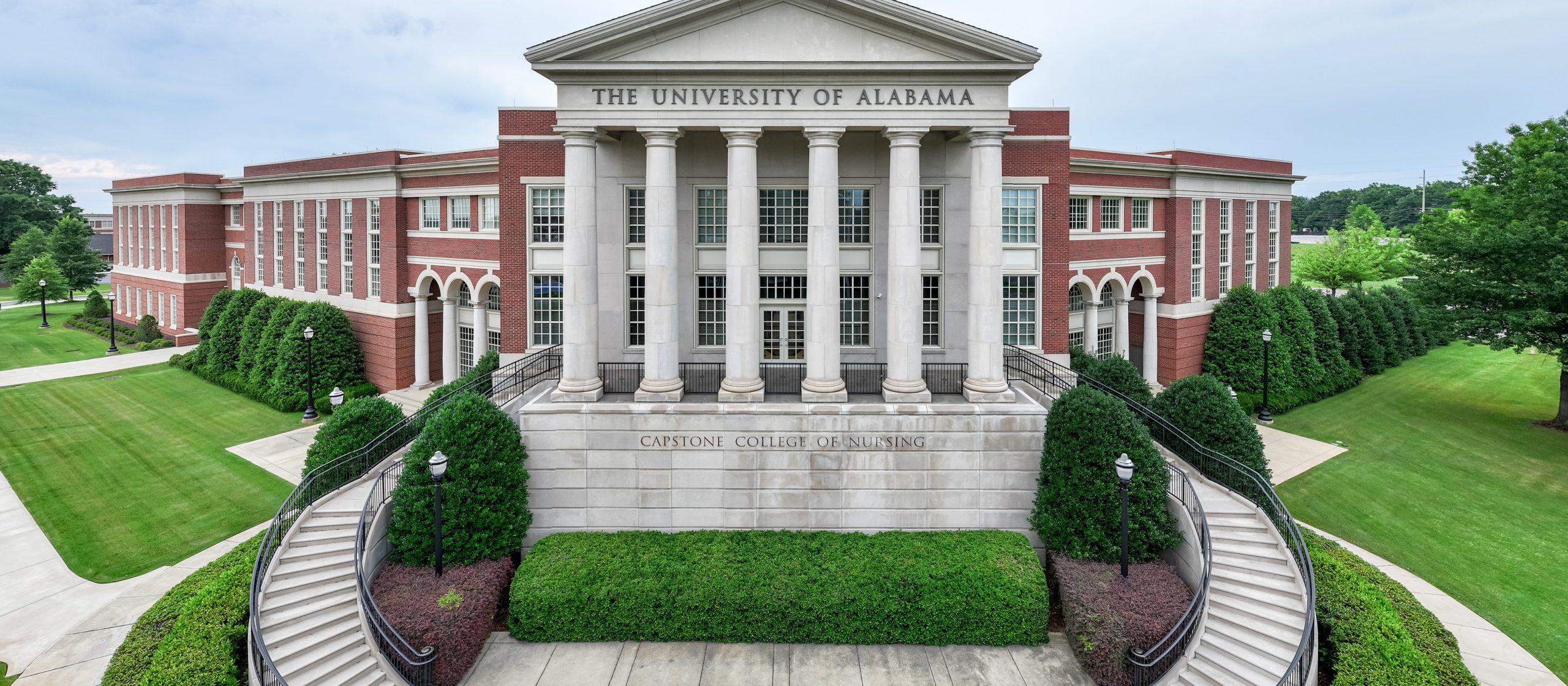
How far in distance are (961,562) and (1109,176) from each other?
23.3 metres

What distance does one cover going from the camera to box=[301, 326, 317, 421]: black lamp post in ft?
103

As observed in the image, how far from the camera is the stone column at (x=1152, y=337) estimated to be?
3491 cm

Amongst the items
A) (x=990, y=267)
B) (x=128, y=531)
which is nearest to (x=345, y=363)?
(x=128, y=531)

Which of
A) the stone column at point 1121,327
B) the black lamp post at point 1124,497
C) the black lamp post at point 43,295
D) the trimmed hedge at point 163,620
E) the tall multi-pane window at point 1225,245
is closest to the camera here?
the trimmed hedge at point 163,620

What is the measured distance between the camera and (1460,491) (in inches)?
927

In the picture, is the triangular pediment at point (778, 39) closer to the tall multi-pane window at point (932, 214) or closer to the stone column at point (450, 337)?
the tall multi-pane window at point (932, 214)

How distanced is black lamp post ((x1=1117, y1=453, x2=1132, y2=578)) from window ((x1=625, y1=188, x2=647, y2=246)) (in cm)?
1562

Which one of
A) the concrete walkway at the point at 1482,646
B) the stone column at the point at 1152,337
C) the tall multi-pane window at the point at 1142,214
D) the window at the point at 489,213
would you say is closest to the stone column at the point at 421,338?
the window at the point at 489,213

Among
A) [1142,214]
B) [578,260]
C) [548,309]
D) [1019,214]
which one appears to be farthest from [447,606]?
[1142,214]

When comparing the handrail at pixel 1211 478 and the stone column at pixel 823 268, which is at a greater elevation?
the stone column at pixel 823 268

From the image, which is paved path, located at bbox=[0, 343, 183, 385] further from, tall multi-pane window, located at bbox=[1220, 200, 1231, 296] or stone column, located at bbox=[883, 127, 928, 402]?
tall multi-pane window, located at bbox=[1220, 200, 1231, 296]

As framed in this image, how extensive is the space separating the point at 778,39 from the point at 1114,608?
1654 centimetres

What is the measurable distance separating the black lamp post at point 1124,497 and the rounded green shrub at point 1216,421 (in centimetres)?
544

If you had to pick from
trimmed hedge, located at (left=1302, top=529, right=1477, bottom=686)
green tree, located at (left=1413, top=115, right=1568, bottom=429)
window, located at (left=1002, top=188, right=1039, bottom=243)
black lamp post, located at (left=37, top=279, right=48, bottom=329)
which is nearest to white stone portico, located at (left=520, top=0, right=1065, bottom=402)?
window, located at (left=1002, top=188, right=1039, bottom=243)
